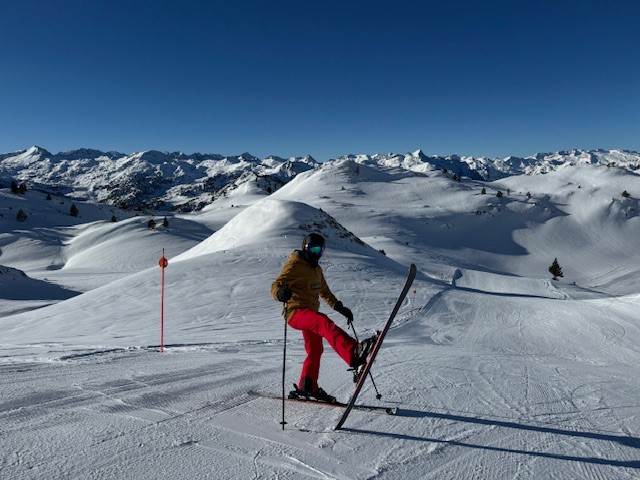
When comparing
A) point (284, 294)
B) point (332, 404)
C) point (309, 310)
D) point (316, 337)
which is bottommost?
point (332, 404)

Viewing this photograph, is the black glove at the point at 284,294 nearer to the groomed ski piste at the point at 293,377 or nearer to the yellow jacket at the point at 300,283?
the yellow jacket at the point at 300,283

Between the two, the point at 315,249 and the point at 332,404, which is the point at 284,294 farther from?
the point at 332,404

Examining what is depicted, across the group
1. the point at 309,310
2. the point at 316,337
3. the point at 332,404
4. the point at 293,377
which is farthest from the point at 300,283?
the point at 293,377

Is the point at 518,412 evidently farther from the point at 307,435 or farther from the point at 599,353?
the point at 599,353

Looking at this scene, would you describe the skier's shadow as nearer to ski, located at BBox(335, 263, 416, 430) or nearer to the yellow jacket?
ski, located at BBox(335, 263, 416, 430)

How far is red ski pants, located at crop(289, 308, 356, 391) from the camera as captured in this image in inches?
181

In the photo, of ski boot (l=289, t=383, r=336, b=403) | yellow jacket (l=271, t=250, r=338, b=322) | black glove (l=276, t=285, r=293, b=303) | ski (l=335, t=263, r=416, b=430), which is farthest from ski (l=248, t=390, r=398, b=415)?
black glove (l=276, t=285, r=293, b=303)

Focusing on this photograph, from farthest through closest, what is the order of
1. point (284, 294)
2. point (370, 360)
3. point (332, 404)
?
point (332, 404), point (284, 294), point (370, 360)

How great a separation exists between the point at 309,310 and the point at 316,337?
335 mm

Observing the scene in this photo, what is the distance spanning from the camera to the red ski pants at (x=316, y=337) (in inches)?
181

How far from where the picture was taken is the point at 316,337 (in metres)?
5.09

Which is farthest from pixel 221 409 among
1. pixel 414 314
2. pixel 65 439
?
pixel 414 314

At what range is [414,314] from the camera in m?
16.9

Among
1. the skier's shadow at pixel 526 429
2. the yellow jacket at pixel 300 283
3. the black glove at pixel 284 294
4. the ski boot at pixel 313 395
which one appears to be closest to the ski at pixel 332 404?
the ski boot at pixel 313 395
